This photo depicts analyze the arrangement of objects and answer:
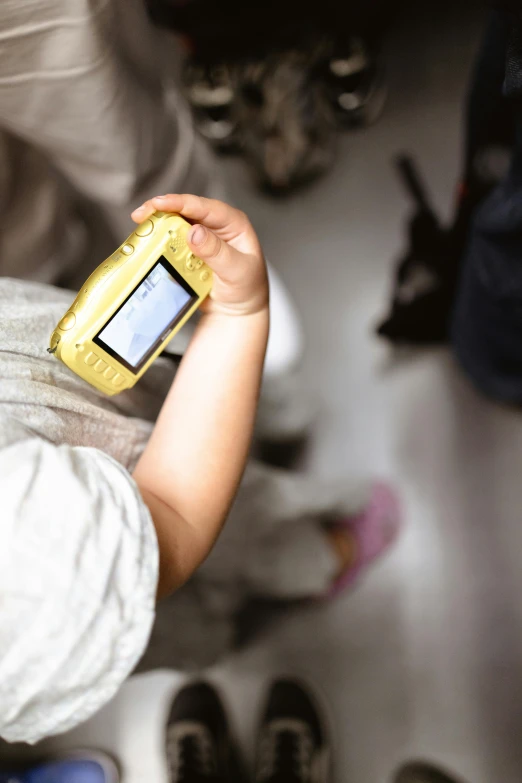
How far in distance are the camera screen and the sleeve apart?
0.09m

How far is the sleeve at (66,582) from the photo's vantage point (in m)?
0.29

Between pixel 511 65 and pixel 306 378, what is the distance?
66cm

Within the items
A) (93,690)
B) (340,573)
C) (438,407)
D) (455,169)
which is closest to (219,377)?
(93,690)

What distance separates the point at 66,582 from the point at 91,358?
0.47 ft

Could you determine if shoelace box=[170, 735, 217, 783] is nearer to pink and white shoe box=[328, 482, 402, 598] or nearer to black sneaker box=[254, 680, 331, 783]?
black sneaker box=[254, 680, 331, 783]

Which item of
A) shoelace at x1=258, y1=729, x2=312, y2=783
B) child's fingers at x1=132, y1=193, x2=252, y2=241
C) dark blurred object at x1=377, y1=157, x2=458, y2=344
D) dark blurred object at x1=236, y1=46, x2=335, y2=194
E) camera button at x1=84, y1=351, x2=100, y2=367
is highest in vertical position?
child's fingers at x1=132, y1=193, x2=252, y2=241

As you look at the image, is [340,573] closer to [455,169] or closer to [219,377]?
[219,377]

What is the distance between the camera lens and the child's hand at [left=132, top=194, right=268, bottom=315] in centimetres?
37

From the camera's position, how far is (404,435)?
3.24ft

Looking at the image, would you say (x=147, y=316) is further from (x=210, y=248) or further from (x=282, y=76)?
(x=282, y=76)

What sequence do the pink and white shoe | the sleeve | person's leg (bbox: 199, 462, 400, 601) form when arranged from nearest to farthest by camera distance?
1. the sleeve
2. person's leg (bbox: 199, 462, 400, 601)
3. the pink and white shoe

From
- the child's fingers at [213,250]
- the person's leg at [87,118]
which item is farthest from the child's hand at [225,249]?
the person's leg at [87,118]

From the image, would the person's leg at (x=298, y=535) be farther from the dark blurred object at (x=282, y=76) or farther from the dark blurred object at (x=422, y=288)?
the dark blurred object at (x=282, y=76)

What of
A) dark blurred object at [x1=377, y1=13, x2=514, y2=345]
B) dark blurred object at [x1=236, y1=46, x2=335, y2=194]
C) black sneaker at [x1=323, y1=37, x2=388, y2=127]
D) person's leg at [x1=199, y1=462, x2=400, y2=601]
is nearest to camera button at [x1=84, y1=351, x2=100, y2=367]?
person's leg at [x1=199, y1=462, x2=400, y2=601]
